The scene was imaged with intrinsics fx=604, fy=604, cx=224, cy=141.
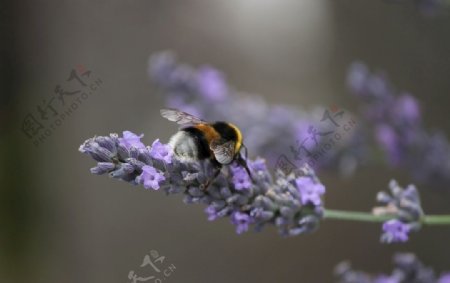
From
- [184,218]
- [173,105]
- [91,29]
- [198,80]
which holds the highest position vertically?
[91,29]

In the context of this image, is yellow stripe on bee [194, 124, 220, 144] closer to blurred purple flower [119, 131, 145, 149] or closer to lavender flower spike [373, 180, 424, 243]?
blurred purple flower [119, 131, 145, 149]

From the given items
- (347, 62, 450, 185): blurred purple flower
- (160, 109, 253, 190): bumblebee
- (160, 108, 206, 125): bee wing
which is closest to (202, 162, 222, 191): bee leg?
(160, 109, 253, 190): bumblebee

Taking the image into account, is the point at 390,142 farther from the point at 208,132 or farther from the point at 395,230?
the point at 208,132

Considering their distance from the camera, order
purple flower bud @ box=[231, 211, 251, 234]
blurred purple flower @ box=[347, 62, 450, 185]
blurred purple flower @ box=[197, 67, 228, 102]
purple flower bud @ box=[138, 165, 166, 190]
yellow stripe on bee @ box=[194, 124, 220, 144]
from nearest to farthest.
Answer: purple flower bud @ box=[138, 165, 166, 190] → purple flower bud @ box=[231, 211, 251, 234] → yellow stripe on bee @ box=[194, 124, 220, 144] → blurred purple flower @ box=[347, 62, 450, 185] → blurred purple flower @ box=[197, 67, 228, 102]

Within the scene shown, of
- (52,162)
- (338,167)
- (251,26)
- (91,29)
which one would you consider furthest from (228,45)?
(338,167)

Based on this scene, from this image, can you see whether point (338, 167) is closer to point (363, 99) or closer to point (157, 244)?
point (363, 99)

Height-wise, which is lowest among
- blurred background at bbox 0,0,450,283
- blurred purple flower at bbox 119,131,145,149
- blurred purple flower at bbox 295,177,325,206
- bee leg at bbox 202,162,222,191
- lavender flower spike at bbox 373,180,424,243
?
blurred purple flower at bbox 119,131,145,149

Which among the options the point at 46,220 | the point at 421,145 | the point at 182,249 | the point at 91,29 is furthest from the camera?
the point at 46,220
